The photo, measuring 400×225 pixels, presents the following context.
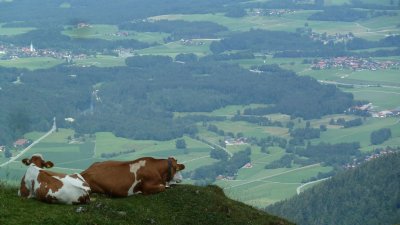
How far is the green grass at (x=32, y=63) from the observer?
109m

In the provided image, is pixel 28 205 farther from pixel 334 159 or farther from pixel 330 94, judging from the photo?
pixel 330 94

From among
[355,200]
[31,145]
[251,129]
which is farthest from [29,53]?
[355,200]

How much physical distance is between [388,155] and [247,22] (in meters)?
108

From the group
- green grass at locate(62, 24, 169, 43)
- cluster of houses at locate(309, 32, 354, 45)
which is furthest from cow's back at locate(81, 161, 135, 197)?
cluster of houses at locate(309, 32, 354, 45)

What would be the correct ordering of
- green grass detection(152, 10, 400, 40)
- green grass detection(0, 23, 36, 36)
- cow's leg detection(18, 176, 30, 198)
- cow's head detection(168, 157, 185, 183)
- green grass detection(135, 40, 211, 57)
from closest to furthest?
cow's leg detection(18, 176, 30, 198), cow's head detection(168, 157, 185, 183), green grass detection(135, 40, 211, 57), green grass detection(0, 23, 36, 36), green grass detection(152, 10, 400, 40)

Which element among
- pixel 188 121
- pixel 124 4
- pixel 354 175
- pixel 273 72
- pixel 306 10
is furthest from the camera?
pixel 124 4

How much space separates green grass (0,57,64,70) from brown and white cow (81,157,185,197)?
3704 inches

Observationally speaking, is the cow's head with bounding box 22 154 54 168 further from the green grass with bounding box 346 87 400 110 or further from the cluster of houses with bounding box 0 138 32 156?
the green grass with bounding box 346 87 400 110

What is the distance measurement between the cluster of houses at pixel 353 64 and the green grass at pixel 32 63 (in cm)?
3774

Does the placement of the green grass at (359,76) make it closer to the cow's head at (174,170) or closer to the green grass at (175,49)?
the green grass at (175,49)

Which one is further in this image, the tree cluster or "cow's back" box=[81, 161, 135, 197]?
the tree cluster

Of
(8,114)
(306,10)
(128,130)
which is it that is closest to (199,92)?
(128,130)

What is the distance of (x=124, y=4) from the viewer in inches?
7062

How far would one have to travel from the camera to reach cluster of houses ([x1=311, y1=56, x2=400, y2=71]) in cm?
11819
